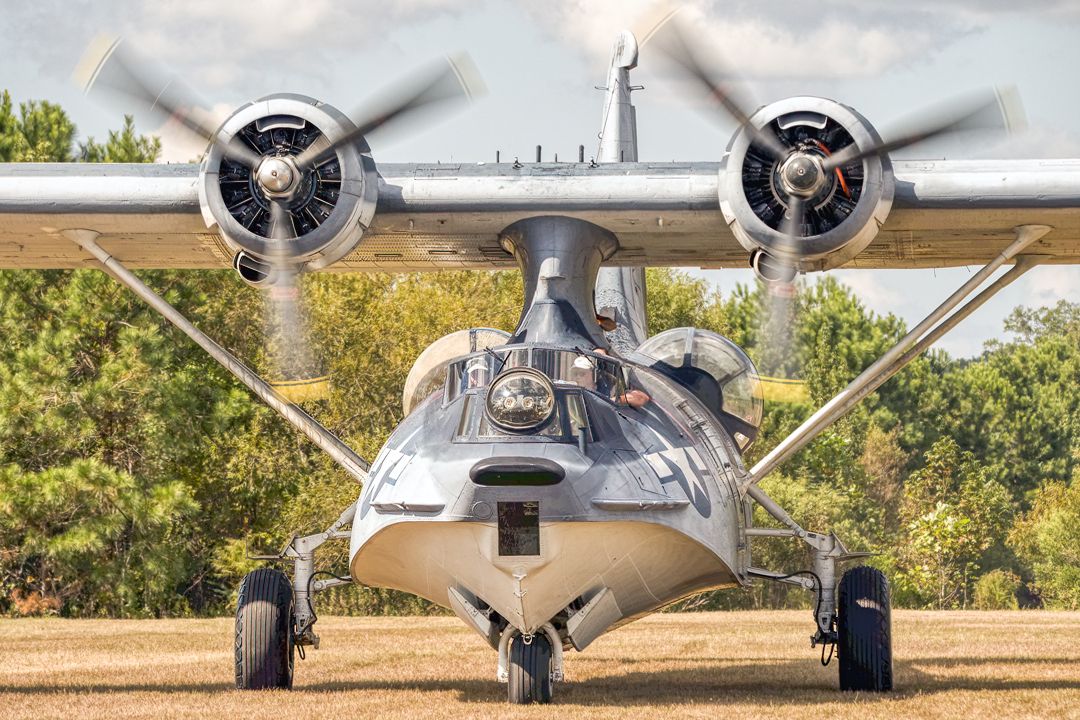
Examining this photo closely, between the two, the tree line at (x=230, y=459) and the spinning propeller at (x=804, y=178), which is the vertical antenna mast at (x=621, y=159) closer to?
the spinning propeller at (x=804, y=178)

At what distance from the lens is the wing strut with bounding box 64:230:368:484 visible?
500 inches

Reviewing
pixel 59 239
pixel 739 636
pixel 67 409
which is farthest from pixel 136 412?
pixel 59 239

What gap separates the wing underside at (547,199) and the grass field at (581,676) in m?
3.66

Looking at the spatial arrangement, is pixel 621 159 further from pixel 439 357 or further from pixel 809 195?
pixel 809 195

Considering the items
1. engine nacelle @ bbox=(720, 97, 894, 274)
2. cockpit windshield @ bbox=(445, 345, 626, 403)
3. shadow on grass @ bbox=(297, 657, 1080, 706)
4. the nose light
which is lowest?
shadow on grass @ bbox=(297, 657, 1080, 706)

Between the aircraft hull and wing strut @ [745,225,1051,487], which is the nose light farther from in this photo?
wing strut @ [745,225,1051,487]

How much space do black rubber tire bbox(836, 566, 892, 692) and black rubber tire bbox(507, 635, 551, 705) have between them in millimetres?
2726

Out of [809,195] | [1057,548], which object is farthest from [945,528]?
[809,195]

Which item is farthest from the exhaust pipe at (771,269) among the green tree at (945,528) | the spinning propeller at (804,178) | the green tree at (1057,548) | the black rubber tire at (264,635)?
the green tree at (945,528)

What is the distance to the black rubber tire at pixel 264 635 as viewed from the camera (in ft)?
38.3

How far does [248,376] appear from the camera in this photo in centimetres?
1311

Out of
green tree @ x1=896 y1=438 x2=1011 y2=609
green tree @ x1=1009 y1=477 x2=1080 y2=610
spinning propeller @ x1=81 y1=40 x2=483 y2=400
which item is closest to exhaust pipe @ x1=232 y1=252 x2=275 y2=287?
spinning propeller @ x1=81 y1=40 x2=483 y2=400

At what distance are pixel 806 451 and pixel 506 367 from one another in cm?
4067

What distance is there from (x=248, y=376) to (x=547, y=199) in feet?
9.51
